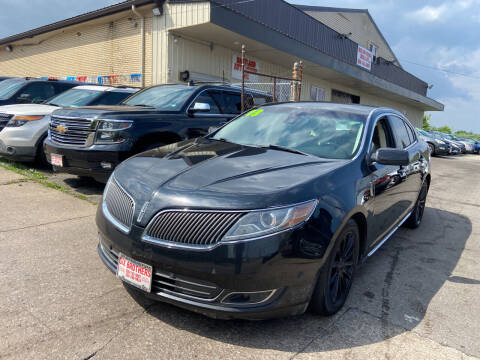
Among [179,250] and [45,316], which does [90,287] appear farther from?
[179,250]

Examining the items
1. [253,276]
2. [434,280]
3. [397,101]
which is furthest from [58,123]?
[397,101]

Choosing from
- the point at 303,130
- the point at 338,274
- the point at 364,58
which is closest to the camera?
the point at 338,274

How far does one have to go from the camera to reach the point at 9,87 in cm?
891

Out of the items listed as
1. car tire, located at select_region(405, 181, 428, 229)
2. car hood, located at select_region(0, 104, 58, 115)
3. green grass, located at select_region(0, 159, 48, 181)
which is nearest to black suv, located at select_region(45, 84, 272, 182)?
green grass, located at select_region(0, 159, 48, 181)

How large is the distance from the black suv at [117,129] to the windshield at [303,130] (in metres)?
1.72

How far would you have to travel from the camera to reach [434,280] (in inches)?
144

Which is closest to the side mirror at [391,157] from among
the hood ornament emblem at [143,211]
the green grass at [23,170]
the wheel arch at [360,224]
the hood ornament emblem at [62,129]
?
the wheel arch at [360,224]

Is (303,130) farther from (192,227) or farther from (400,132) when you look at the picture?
(192,227)

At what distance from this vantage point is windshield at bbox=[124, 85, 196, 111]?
605 cm

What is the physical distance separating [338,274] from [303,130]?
145 centimetres

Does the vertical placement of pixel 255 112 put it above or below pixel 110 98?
below

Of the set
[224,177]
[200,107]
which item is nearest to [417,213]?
[200,107]

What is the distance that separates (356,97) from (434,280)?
23.3 m

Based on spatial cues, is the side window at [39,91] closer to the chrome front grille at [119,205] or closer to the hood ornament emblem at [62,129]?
the hood ornament emblem at [62,129]
